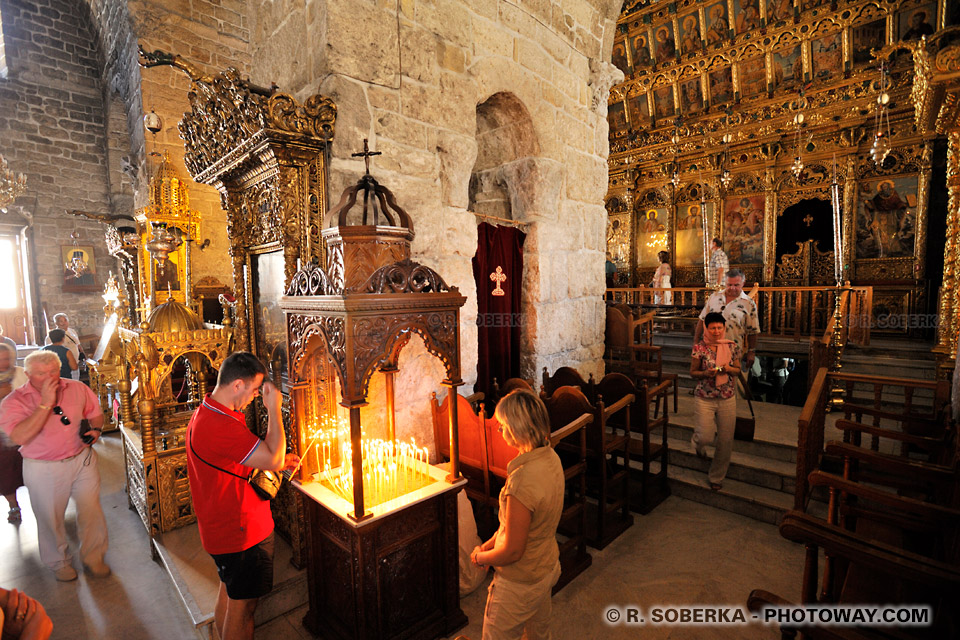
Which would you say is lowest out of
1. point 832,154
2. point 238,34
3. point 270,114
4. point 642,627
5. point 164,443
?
point 642,627

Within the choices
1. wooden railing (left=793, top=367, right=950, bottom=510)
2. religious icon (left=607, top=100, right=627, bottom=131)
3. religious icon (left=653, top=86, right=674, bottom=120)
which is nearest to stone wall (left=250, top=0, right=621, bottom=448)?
wooden railing (left=793, top=367, right=950, bottom=510)

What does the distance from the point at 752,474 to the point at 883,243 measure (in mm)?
8536

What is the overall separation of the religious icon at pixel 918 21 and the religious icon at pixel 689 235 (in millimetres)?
4581

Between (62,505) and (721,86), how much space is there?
42.8 feet

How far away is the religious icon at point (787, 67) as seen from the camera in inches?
368

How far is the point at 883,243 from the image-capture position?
30.3 feet

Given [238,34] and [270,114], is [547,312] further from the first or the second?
[238,34]

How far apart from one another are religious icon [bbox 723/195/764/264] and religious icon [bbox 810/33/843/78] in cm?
264

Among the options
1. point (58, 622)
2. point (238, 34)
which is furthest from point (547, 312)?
point (238, 34)

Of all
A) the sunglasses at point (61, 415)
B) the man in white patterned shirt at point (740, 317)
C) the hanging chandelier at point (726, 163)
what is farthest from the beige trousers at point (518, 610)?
the hanging chandelier at point (726, 163)

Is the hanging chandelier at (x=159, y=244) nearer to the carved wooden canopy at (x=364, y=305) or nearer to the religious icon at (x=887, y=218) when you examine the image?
the carved wooden canopy at (x=364, y=305)

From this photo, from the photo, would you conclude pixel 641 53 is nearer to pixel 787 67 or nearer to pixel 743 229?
pixel 787 67

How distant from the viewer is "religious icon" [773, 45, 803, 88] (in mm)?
9359

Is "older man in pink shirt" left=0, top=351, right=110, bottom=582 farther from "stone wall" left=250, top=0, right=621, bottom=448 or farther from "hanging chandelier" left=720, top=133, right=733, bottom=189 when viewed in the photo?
"hanging chandelier" left=720, top=133, right=733, bottom=189
